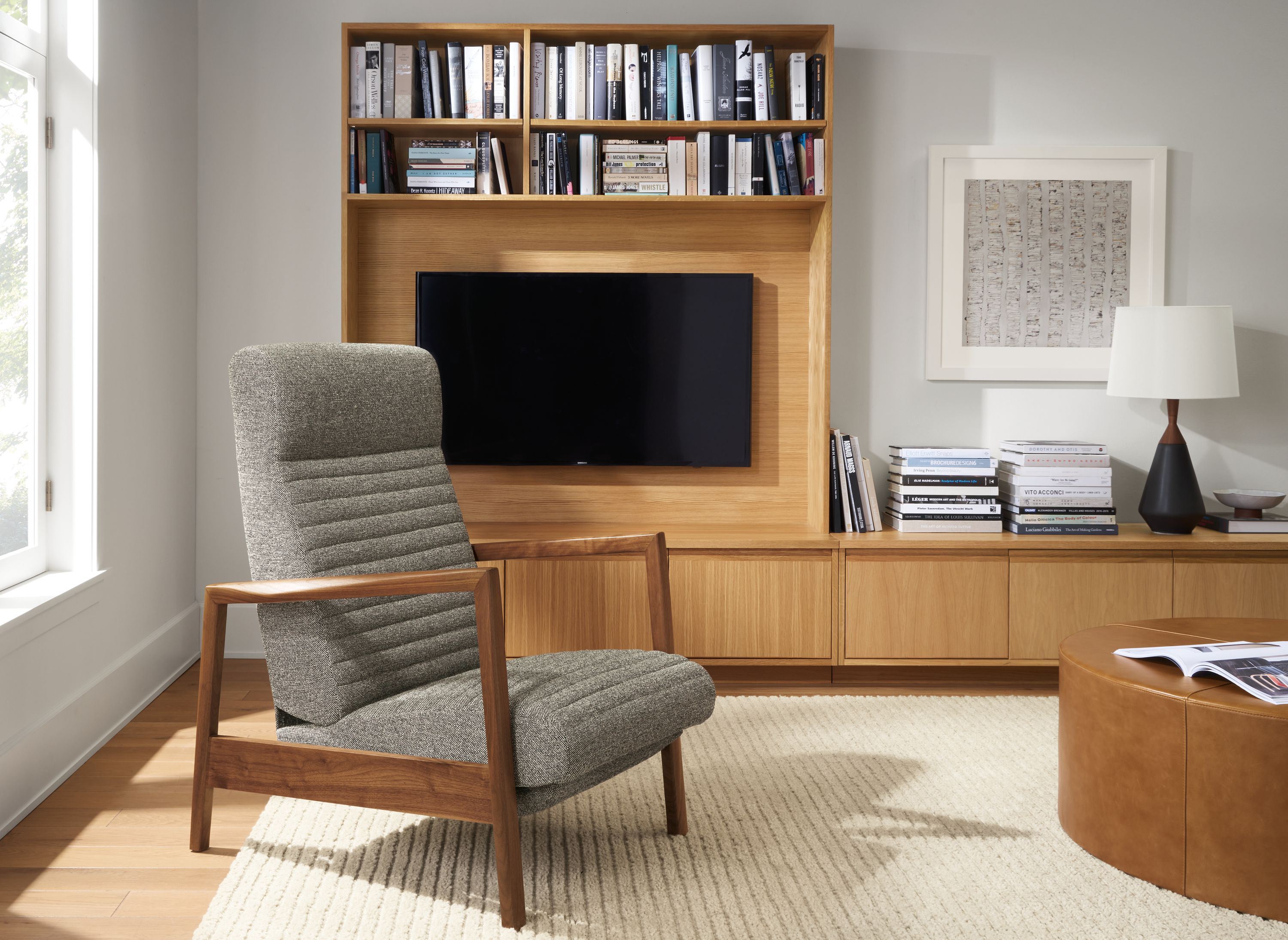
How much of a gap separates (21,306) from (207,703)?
1.27 m

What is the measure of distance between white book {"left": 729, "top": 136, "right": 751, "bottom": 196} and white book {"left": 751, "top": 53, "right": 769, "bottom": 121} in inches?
3.8

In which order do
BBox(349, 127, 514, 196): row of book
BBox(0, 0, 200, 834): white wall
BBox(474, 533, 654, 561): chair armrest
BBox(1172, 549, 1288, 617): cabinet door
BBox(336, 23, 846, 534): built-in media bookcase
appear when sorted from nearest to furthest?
1. BBox(474, 533, 654, 561): chair armrest
2. BBox(0, 0, 200, 834): white wall
3. BBox(1172, 549, 1288, 617): cabinet door
4. BBox(349, 127, 514, 196): row of book
5. BBox(336, 23, 846, 534): built-in media bookcase

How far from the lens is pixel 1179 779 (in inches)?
75.5

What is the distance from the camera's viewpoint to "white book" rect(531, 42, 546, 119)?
335 cm

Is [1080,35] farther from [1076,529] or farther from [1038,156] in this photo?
[1076,529]

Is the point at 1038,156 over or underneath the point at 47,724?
over

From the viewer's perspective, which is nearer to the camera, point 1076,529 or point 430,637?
point 430,637

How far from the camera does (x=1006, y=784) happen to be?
2508 mm

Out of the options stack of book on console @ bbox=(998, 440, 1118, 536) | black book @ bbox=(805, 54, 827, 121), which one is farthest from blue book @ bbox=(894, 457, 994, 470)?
black book @ bbox=(805, 54, 827, 121)

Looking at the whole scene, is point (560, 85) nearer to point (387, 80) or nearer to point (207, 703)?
point (387, 80)

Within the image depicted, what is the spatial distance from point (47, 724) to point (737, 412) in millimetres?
2240

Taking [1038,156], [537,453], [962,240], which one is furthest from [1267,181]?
[537,453]

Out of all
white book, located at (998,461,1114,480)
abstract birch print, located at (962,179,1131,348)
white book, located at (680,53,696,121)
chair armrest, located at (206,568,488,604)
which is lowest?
→ chair armrest, located at (206,568,488,604)

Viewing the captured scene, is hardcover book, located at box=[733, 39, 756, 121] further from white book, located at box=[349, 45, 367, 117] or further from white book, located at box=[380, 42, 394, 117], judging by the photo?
white book, located at box=[349, 45, 367, 117]
